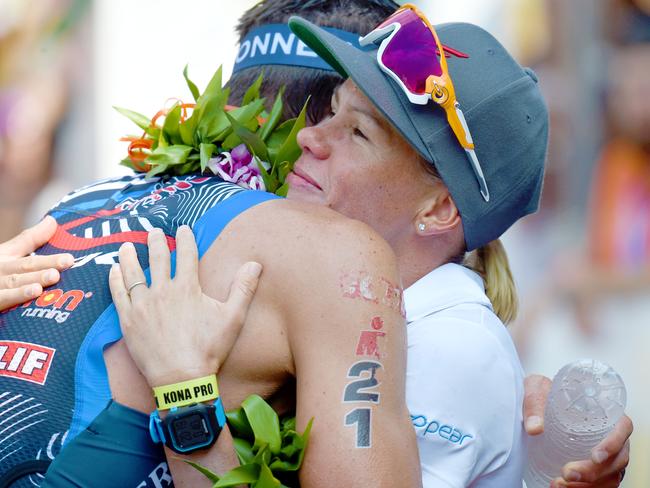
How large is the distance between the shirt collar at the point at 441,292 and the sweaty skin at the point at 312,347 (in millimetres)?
358

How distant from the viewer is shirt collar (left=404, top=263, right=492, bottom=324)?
2.78m

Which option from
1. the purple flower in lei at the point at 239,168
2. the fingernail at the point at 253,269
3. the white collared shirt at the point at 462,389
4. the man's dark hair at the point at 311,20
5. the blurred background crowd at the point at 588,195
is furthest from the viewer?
the blurred background crowd at the point at 588,195

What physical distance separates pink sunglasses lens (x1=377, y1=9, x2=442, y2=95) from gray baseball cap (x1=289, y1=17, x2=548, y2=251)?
5 cm

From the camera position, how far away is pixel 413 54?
283cm

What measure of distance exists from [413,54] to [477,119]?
27 cm

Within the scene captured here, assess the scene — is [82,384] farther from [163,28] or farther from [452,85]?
[163,28]

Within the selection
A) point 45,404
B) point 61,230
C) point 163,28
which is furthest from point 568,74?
point 45,404

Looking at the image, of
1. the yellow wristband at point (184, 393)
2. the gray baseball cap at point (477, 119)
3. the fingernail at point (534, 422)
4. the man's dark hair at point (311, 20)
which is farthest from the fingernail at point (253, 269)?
the man's dark hair at point (311, 20)

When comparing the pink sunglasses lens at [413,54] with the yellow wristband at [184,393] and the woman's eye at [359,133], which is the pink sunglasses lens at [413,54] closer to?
the woman's eye at [359,133]

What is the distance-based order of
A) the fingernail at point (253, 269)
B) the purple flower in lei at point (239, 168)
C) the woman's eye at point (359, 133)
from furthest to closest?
the woman's eye at point (359, 133) → the purple flower in lei at point (239, 168) → the fingernail at point (253, 269)

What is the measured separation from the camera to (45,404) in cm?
229

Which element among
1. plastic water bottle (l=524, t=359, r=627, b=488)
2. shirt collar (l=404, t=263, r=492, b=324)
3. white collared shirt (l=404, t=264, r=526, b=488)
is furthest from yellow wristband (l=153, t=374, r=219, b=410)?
plastic water bottle (l=524, t=359, r=627, b=488)

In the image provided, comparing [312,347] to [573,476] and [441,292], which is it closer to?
[441,292]

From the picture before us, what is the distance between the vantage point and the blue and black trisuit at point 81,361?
2.28 meters
